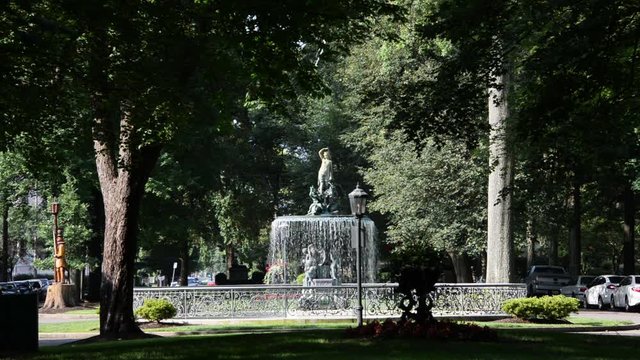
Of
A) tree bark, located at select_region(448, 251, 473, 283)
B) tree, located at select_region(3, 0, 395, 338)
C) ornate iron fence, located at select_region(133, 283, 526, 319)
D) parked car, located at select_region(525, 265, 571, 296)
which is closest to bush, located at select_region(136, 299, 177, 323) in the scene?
ornate iron fence, located at select_region(133, 283, 526, 319)

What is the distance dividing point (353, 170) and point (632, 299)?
81.1ft

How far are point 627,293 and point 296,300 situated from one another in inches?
631

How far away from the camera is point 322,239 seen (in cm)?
3119

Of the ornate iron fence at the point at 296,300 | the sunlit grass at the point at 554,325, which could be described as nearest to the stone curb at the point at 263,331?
A: the sunlit grass at the point at 554,325

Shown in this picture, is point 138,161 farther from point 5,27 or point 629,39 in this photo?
point 629,39

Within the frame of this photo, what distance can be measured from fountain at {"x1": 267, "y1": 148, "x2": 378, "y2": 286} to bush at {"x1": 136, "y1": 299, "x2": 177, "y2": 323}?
6.44m

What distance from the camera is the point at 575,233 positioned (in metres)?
48.4

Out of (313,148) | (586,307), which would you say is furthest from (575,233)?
(313,148)

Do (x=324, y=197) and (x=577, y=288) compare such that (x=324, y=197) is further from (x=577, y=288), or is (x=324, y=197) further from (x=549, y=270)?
(x=549, y=270)

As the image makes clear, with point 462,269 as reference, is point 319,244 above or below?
above

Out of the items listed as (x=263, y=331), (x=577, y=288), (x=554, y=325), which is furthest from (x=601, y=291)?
(x=263, y=331)

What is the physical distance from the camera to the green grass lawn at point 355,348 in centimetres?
1277

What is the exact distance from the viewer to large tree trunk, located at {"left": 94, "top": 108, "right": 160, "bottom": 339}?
782 inches

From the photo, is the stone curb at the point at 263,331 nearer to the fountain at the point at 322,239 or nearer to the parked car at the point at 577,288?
the fountain at the point at 322,239
